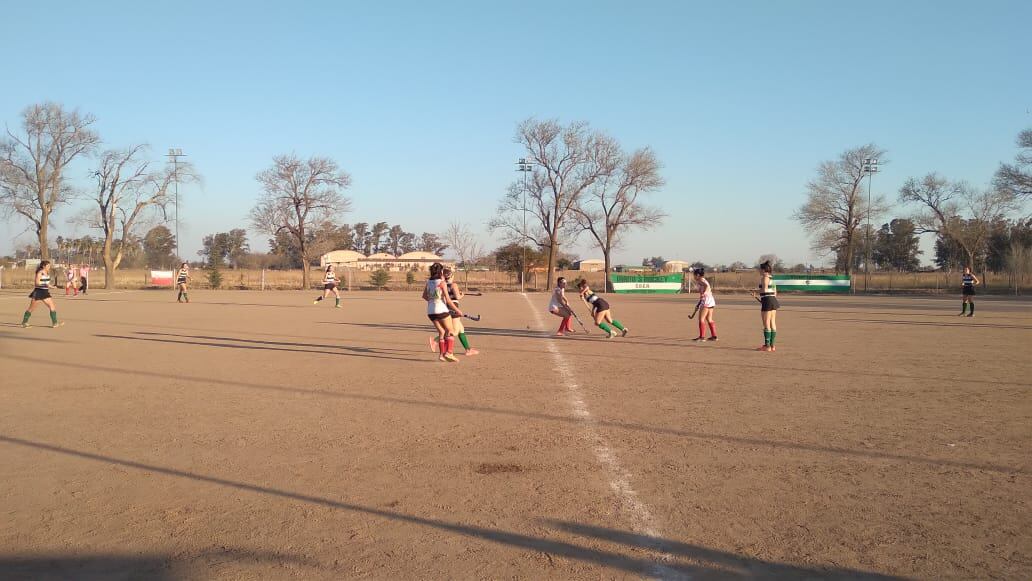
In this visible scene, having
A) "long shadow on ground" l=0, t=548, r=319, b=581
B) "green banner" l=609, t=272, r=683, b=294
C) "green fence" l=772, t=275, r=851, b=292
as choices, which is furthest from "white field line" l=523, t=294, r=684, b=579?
"green fence" l=772, t=275, r=851, b=292

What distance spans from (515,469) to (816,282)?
48.2m

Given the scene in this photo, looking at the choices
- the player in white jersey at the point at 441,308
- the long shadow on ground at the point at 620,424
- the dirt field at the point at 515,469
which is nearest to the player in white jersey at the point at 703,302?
the dirt field at the point at 515,469

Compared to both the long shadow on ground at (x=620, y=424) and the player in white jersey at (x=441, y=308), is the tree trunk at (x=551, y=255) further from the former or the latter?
the long shadow on ground at (x=620, y=424)

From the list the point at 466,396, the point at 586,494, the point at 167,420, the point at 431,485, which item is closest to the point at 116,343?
the point at 167,420

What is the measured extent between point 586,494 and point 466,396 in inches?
149

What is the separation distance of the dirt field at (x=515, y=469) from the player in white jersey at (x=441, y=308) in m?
0.43

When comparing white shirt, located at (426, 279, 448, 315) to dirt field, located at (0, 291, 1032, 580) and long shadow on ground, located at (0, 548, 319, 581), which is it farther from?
long shadow on ground, located at (0, 548, 319, 581)

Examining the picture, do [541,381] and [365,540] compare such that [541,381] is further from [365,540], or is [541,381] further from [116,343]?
[116,343]

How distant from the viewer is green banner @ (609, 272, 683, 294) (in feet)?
159

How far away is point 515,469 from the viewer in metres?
5.26

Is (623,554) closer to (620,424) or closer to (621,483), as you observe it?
(621,483)

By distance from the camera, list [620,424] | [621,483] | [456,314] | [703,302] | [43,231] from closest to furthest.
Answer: [621,483], [620,424], [456,314], [703,302], [43,231]

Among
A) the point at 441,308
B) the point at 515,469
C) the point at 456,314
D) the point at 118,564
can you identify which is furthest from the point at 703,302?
the point at 118,564

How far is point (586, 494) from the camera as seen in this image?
15.3 ft
